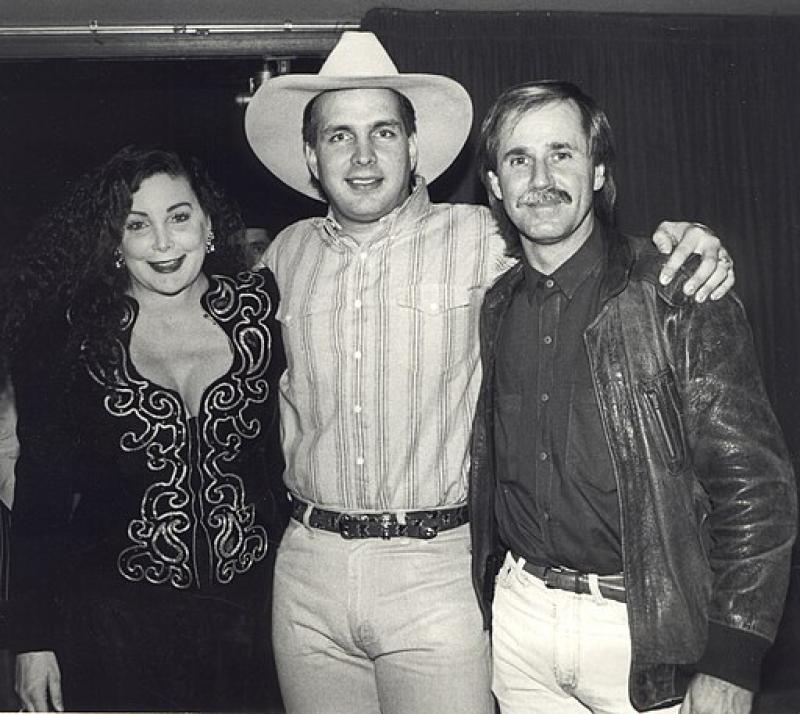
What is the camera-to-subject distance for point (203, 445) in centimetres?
210

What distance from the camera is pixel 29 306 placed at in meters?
2.15

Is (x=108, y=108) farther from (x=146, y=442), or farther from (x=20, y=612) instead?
(x=20, y=612)

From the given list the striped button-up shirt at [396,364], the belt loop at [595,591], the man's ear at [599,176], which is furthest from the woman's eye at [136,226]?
the belt loop at [595,591]

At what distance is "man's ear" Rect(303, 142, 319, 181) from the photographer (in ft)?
6.65

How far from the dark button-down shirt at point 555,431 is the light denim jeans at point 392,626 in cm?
20

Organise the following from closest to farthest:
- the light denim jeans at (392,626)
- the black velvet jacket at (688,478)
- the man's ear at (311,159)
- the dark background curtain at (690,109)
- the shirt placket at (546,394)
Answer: the black velvet jacket at (688,478), the shirt placket at (546,394), the light denim jeans at (392,626), the man's ear at (311,159), the dark background curtain at (690,109)

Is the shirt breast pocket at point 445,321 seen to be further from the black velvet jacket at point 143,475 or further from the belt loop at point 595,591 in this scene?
the belt loop at point 595,591

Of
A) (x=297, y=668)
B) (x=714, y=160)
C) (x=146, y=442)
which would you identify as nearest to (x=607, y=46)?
(x=714, y=160)

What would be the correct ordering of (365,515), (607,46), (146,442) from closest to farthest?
1. (365,515)
2. (146,442)
3. (607,46)

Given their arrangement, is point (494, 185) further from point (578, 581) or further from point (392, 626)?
point (392, 626)

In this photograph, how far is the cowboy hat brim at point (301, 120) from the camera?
6.67 feet

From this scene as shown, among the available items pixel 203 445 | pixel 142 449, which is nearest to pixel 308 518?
pixel 203 445

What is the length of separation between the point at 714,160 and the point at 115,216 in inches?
50.7

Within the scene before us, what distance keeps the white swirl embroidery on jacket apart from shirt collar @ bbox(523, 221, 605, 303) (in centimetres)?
64
